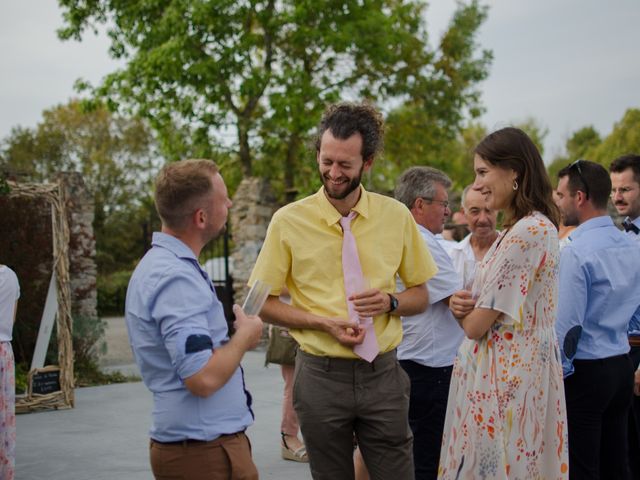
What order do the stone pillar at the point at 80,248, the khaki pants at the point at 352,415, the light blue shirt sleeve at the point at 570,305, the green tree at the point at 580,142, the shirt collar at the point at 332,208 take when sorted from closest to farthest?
the khaki pants at the point at 352,415 → the shirt collar at the point at 332,208 → the light blue shirt sleeve at the point at 570,305 → the stone pillar at the point at 80,248 → the green tree at the point at 580,142

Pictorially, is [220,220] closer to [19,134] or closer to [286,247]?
[286,247]

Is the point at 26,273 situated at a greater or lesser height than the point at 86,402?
greater

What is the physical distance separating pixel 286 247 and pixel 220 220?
51 cm

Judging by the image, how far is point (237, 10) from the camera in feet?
54.0

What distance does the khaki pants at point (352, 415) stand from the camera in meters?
2.93

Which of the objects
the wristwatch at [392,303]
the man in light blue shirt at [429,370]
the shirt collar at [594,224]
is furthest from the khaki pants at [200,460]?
the shirt collar at [594,224]

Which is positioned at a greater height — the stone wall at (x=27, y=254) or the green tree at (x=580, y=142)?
the green tree at (x=580, y=142)

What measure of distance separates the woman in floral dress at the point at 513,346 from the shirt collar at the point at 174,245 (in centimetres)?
110

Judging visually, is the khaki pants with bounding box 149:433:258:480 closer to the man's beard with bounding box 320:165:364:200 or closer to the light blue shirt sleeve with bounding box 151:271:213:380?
the light blue shirt sleeve with bounding box 151:271:213:380

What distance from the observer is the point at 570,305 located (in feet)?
11.8

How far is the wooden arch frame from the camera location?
795 centimetres

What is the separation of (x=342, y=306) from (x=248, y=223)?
38.8 feet

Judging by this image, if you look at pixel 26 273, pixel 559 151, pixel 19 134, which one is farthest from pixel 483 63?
pixel 559 151

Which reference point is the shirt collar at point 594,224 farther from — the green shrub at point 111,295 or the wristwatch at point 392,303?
the green shrub at point 111,295
